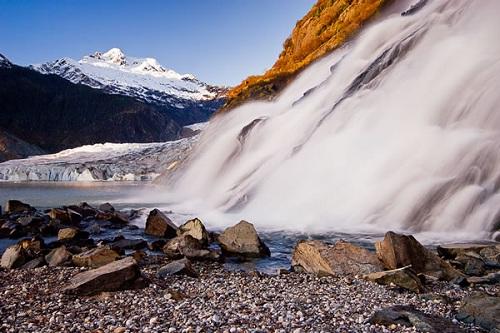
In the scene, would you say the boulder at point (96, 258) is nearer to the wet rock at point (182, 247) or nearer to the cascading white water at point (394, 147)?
the wet rock at point (182, 247)

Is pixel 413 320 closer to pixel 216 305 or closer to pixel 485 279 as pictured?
pixel 216 305

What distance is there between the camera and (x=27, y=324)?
24.0ft

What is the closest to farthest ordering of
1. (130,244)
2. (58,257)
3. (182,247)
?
(58,257) → (182,247) → (130,244)

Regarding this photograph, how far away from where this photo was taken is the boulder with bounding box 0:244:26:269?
12.1 m

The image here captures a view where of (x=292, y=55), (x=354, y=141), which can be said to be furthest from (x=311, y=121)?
(x=292, y=55)

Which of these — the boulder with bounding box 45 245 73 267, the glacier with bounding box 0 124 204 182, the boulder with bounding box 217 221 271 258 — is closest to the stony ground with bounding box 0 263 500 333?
the boulder with bounding box 45 245 73 267

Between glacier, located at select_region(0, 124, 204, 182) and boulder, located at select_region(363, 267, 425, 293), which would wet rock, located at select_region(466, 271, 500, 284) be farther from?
glacier, located at select_region(0, 124, 204, 182)

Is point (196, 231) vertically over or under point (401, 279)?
over

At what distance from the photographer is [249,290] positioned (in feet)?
30.6

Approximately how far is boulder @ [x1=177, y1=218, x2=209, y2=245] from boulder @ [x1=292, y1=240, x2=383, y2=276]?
13.6 feet

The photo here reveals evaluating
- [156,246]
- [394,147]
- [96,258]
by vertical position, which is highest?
[394,147]

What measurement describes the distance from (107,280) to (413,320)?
5.99m

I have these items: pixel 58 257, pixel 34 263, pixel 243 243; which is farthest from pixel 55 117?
pixel 243 243

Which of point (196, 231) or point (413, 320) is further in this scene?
point (196, 231)
